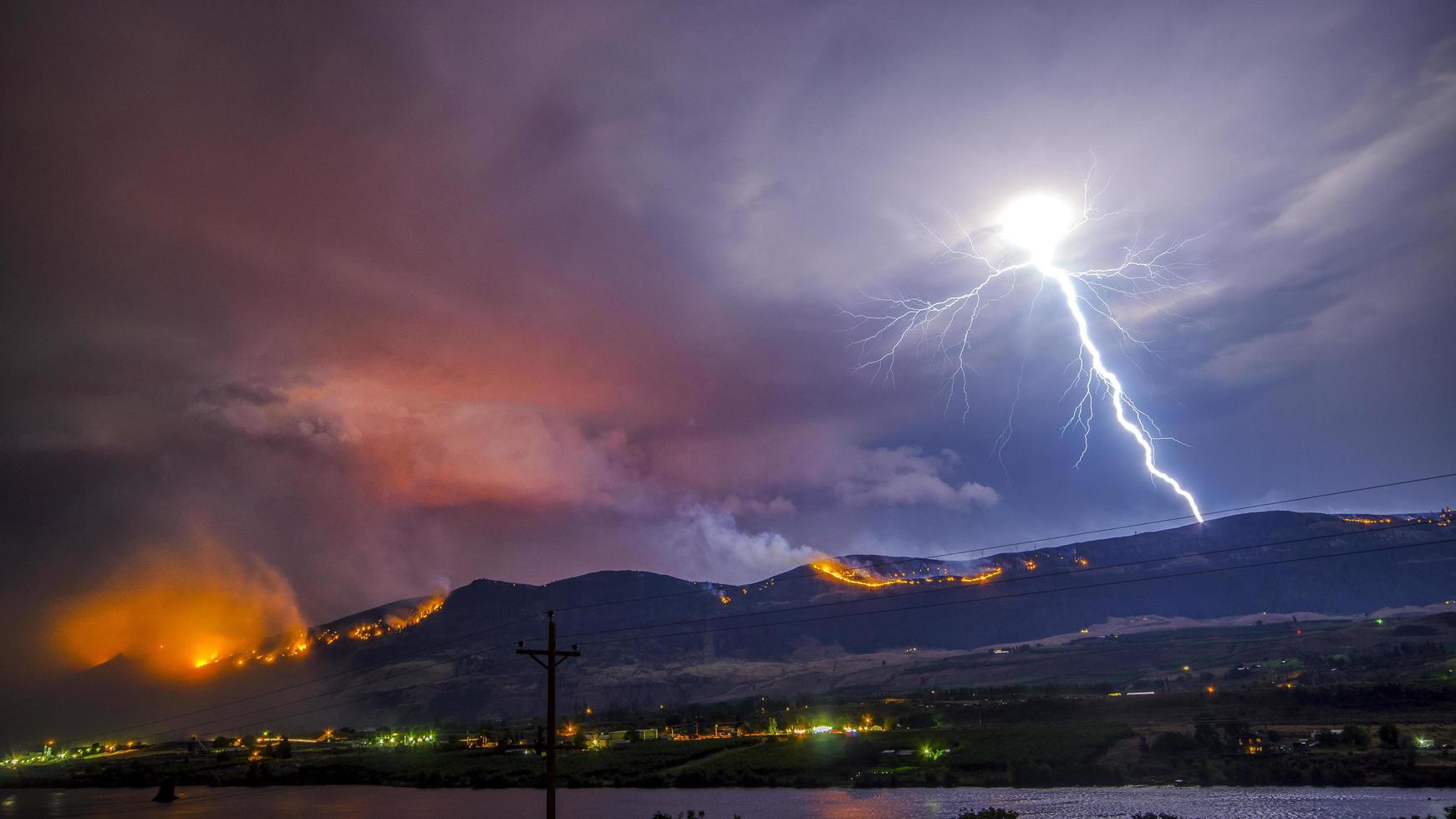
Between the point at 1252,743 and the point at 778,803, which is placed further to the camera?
the point at 1252,743

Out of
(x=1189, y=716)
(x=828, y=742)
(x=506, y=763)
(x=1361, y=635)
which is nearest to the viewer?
(x=1189, y=716)

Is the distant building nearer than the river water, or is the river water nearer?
the river water

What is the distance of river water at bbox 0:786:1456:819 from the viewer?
57.8 meters

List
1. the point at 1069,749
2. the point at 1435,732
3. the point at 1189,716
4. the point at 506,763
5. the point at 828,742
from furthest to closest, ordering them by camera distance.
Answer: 1. the point at 506,763
2. the point at 828,742
3. the point at 1189,716
4. the point at 1069,749
5. the point at 1435,732

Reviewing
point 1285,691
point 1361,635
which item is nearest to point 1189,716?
point 1285,691

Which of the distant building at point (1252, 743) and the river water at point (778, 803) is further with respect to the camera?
the distant building at point (1252, 743)

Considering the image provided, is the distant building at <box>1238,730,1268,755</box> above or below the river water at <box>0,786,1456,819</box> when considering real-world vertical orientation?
above

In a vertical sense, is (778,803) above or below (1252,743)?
below

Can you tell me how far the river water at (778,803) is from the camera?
190 ft

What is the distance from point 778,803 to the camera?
74625 mm

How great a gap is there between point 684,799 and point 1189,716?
5590 centimetres

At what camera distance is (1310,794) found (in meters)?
62.2

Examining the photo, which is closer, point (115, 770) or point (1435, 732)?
point (1435, 732)

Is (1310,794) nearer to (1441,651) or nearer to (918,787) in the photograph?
(918,787)
